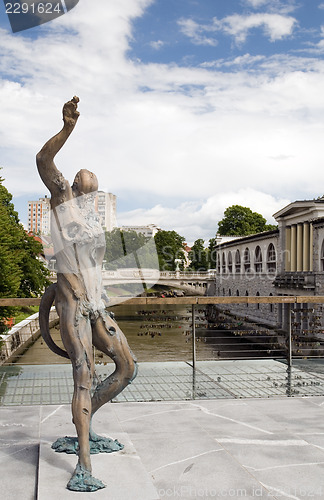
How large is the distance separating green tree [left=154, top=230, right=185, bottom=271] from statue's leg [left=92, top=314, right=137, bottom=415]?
85.0 meters

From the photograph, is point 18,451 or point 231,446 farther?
point 231,446

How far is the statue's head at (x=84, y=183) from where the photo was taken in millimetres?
4426

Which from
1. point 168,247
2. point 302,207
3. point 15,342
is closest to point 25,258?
point 15,342

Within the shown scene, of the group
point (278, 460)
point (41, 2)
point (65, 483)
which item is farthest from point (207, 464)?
point (41, 2)

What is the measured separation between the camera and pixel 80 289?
4.27 m

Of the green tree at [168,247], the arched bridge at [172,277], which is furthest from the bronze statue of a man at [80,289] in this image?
the green tree at [168,247]

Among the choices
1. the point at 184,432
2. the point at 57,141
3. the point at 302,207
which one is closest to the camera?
the point at 57,141

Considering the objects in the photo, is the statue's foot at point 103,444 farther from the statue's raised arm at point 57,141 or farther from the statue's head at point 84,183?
the statue's raised arm at point 57,141

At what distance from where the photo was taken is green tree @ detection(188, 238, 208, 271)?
95.6 meters

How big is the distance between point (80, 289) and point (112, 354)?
2.16 feet

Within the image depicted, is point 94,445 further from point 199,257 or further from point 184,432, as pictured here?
point 199,257

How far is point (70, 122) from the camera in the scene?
13.3ft

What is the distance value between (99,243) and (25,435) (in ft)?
7.56

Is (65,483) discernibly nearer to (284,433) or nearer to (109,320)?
(109,320)
